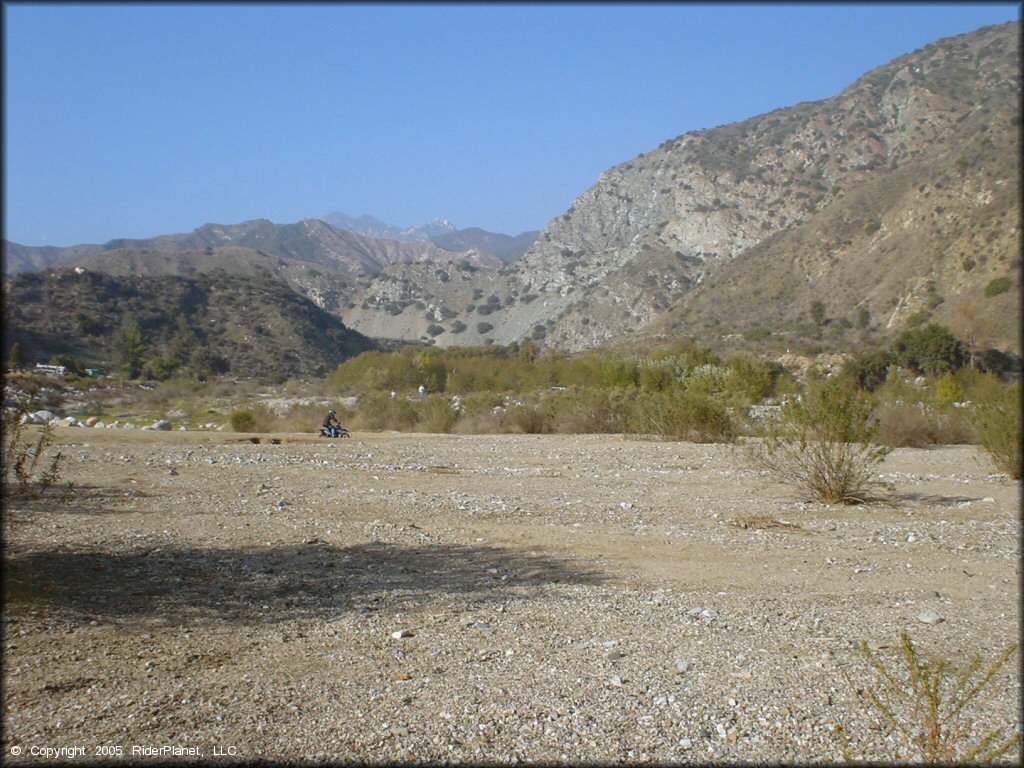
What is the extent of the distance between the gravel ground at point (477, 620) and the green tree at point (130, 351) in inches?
1554

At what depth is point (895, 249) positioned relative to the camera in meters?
62.4

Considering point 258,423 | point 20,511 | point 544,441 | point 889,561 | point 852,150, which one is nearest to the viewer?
point 889,561

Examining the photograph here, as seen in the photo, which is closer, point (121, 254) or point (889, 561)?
point (889, 561)

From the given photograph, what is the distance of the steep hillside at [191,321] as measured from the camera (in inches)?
2078

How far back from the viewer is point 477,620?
240 inches

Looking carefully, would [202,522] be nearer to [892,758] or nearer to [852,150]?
[892,758]

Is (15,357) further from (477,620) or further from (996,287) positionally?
(996,287)

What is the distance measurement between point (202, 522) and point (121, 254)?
97.1 metres

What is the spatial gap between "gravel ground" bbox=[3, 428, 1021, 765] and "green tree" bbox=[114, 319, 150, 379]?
1554 inches

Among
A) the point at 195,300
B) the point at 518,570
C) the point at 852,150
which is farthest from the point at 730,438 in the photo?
the point at 852,150

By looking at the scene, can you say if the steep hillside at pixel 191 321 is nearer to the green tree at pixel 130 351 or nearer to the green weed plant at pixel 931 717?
the green tree at pixel 130 351

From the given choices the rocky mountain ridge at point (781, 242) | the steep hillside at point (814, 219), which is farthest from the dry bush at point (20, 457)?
the steep hillside at point (814, 219)

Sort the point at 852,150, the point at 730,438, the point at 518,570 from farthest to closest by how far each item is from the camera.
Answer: the point at 852,150
the point at 730,438
the point at 518,570

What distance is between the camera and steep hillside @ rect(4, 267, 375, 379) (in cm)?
5278
